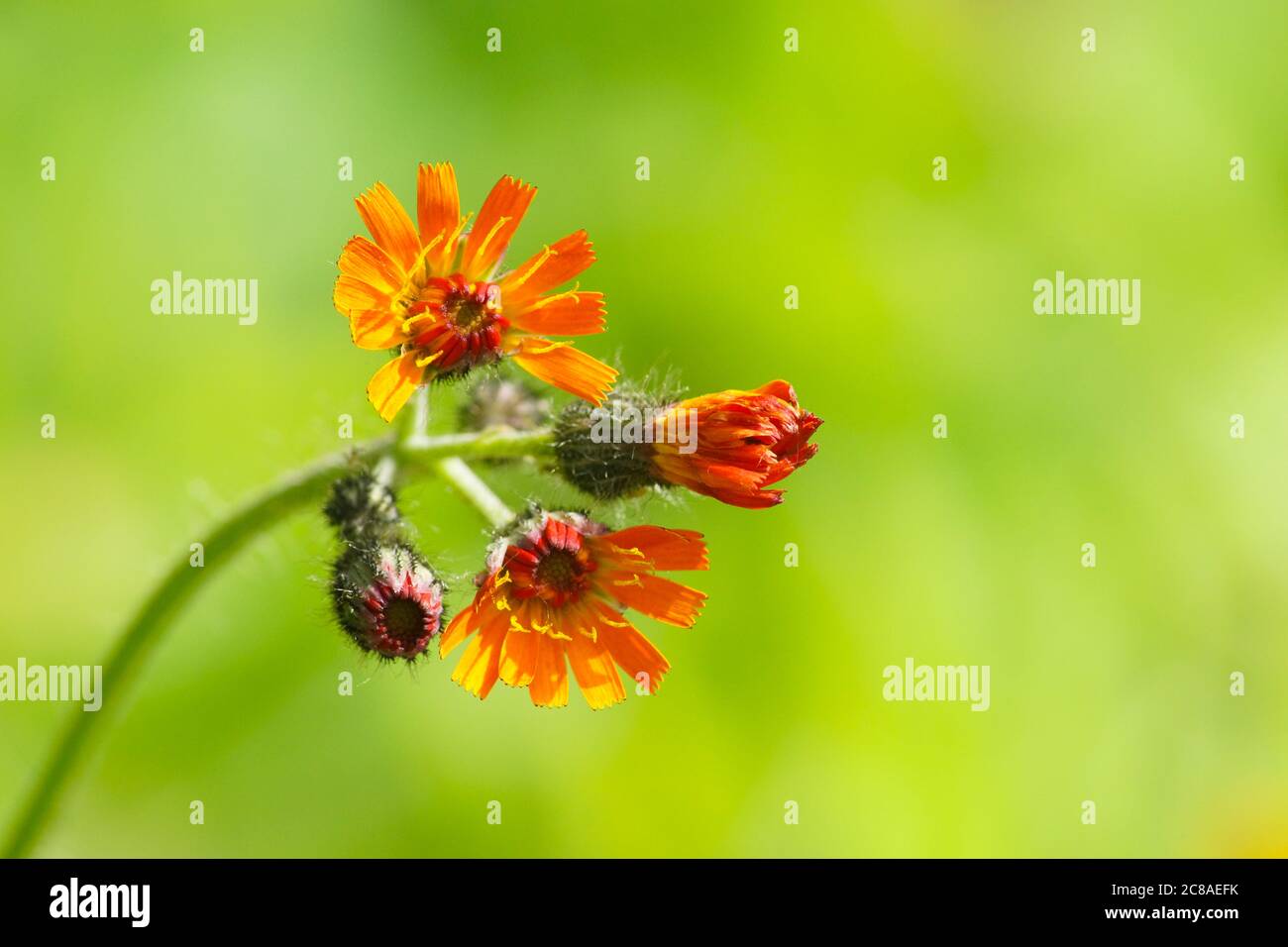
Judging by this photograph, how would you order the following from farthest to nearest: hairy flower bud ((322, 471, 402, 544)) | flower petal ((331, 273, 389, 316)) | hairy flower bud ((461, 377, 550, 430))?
hairy flower bud ((461, 377, 550, 430)), hairy flower bud ((322, 471, 402, 544)), flower petal ((331, 273, 389, 316))

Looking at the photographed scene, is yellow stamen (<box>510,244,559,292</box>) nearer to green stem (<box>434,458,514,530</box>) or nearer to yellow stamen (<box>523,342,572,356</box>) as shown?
yellow stamen (<box>523,342,572,356</box>)

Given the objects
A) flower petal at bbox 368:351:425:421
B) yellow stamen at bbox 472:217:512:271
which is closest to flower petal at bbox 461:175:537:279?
yellow stamen at bbox 472:217:512:271

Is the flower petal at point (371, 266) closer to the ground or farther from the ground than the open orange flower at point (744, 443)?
farther from the ground

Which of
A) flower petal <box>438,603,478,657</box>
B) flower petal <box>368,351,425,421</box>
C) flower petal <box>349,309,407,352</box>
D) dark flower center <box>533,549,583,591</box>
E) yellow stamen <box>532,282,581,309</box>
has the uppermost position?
yellow stamen <box>532,282,581,309</box>

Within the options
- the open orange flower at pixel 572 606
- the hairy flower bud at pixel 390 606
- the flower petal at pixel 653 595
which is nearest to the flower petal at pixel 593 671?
the open orange flower at pixel 572 606

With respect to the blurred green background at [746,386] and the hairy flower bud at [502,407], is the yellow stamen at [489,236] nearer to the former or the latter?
the hairy flower bud at [502,407]

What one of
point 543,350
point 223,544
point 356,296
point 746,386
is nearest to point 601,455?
point 543,350

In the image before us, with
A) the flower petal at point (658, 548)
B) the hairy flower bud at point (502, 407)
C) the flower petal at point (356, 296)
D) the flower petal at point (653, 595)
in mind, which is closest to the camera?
the flower petal at point (356, 296)
